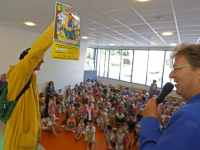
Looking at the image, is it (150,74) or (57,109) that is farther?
(150,74)

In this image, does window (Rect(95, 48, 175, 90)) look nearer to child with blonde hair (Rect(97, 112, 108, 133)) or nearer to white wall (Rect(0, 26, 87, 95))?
→ white wall (Rect(0, 26, 87, 95))

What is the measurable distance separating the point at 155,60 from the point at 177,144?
9.95m

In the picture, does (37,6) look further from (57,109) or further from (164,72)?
(164,72)

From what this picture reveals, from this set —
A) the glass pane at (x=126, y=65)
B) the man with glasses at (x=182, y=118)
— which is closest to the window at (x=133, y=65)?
the glass pane at (x=126, y=65)

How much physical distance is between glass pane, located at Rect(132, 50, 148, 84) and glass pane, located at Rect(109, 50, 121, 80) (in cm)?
153

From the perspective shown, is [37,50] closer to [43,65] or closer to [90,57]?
[43,65]

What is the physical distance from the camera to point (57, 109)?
5.90m

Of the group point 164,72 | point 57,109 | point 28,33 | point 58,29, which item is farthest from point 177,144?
point 164,72

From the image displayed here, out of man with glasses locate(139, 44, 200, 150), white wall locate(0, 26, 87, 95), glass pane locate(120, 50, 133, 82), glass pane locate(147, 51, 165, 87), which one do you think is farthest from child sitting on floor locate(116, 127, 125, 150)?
glass pane locate(120, 50, 133, 82)

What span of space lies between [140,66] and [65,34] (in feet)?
33.3

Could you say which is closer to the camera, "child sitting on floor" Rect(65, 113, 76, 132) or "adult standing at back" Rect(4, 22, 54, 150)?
"adult standing at back" Rect(4, 22, 54, 150)

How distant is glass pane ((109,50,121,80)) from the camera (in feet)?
38.1

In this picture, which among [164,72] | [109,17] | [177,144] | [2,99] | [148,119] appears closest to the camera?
[177,144]

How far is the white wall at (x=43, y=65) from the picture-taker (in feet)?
18.0
